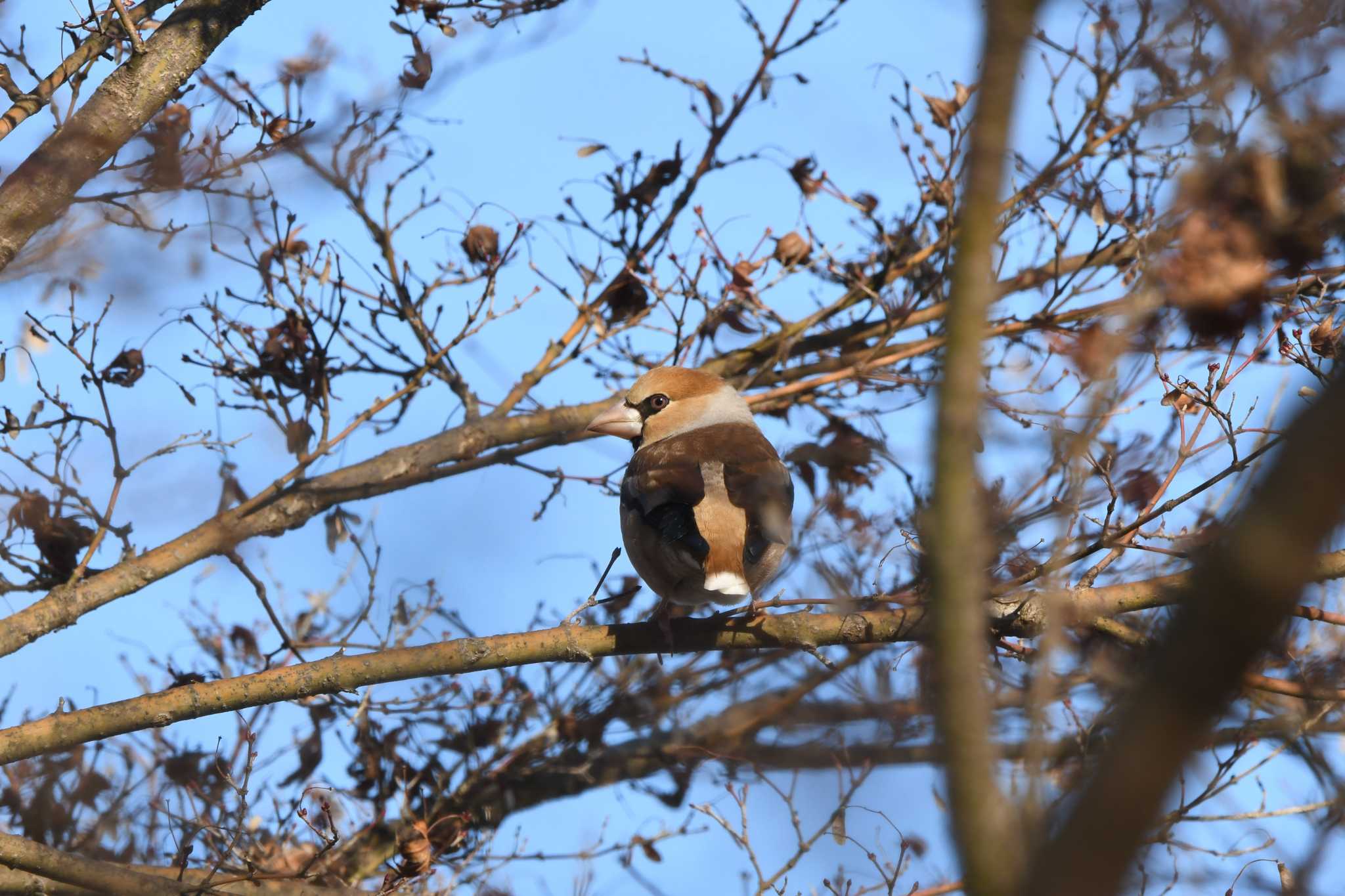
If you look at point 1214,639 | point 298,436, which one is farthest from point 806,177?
point 1214,639

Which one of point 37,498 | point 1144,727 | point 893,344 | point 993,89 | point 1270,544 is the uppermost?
point 893,344

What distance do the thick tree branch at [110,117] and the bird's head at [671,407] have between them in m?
2.63

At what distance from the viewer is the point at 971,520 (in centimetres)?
177

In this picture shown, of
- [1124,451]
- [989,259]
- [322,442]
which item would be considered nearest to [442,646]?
[322,442]

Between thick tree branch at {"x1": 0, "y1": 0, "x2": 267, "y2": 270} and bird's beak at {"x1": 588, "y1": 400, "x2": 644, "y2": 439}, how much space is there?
2.62 meters

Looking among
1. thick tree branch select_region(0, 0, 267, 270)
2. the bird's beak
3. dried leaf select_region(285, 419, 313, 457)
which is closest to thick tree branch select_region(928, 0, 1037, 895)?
thick tree branch select_region(0, 0, 267, 270)

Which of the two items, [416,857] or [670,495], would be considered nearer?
[416,857]

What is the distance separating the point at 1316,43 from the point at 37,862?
14.3 feet

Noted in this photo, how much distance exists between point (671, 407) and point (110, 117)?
303 cm

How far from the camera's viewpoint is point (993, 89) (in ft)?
5.76

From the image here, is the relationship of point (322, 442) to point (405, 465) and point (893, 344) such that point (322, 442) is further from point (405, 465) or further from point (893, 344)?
point (893, 344)

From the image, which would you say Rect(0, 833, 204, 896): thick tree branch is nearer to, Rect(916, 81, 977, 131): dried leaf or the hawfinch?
the hawfinch

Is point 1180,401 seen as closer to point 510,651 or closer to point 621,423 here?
point 510,651

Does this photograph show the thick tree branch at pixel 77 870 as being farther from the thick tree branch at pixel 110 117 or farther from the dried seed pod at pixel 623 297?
Answer: the dried seed pod at pixel 623 297
